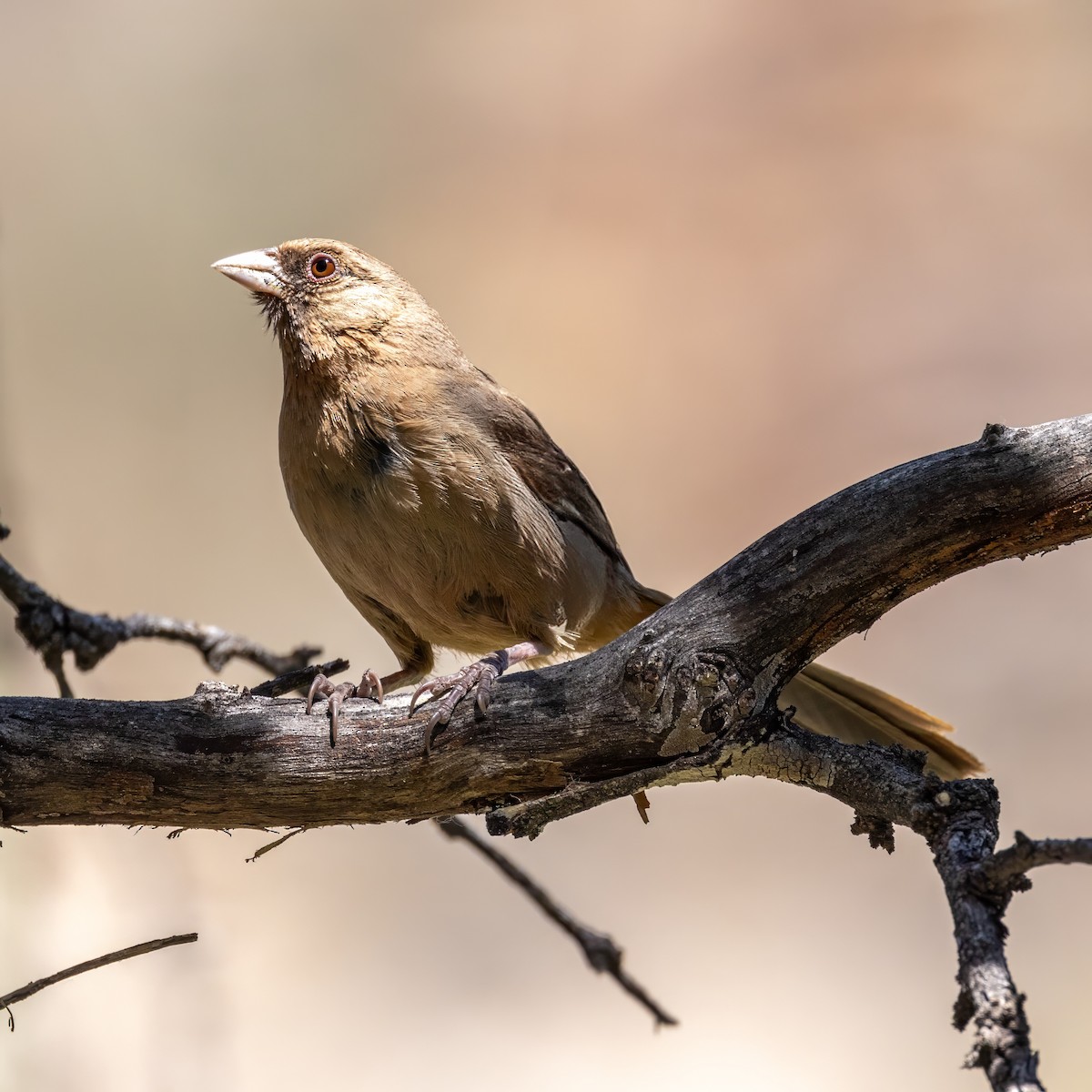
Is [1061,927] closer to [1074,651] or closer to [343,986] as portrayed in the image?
[1074,651]

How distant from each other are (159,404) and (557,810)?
6031mm

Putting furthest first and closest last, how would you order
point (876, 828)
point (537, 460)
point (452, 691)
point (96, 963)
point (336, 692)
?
point (537, 460) < point (336, 692) < point (452, 691) < point (96, 963) < point (876, 828)

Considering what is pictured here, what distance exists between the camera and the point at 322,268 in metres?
4.48

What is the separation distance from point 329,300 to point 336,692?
69.6 inches

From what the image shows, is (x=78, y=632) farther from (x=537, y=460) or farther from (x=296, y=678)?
(x=537, y=460)

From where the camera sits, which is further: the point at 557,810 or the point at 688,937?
the point at 688,937

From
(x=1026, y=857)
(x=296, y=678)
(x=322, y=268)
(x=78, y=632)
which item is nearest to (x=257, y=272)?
(x=322, y=268)

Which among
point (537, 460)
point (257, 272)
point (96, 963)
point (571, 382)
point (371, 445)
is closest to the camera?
point (96, 963)

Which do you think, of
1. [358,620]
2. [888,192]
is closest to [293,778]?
[358,620]

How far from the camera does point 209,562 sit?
7.63m

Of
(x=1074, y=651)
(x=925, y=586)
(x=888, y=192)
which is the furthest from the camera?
(x=888, y=192)

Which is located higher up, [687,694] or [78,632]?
[78,632]

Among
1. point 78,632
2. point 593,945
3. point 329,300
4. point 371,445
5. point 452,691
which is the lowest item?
point 593,945

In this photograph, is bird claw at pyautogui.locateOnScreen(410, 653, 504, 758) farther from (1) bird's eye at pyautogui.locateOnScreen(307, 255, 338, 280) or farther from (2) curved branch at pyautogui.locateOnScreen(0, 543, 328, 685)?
(1) bird's eye at pyautogui.locateOnScreen(307, 255, 338, 280)
